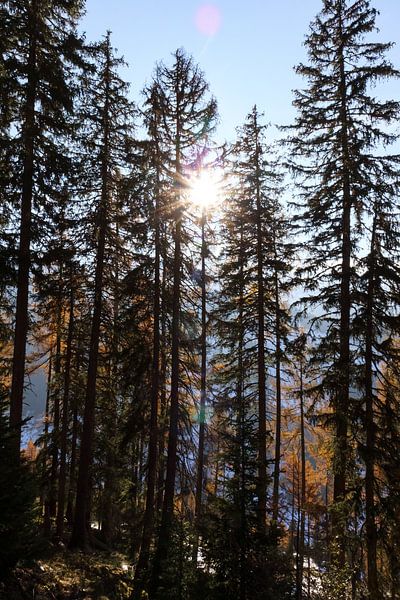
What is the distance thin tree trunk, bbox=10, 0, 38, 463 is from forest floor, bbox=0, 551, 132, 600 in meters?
4.15

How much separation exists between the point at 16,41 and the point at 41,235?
5.79 metres

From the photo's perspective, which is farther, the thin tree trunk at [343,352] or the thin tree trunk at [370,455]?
the thin tree trunk at [343,352]

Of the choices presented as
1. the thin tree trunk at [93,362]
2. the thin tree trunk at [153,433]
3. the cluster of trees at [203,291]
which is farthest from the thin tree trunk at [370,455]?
the thin tree trunk at [93,362]

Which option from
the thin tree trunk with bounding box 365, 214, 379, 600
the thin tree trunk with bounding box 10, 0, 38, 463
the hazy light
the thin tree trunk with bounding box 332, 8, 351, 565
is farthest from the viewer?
the hazy light

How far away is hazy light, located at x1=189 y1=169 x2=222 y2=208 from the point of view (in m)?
14.8

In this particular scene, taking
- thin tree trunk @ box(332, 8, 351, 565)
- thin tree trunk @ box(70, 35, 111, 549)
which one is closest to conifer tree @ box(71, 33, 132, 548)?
thin tree trunk @ box(70, 35, 111, 549)

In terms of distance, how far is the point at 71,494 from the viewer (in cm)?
2136

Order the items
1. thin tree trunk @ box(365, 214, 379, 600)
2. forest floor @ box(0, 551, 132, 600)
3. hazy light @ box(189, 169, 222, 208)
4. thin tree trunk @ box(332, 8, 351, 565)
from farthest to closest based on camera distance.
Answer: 1. hazy light @ box(189, 169, 222, 208)
2. thin tree trunk @ box(332, 8, 351, 565)
3. thin tree trunk @ box(365, 214, 379, 600)
4. forest floor @ box(0, 551, 132, 600)

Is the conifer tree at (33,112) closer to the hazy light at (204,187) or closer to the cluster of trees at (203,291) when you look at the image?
the cluster of trees at (203,291)

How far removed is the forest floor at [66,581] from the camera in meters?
7.32

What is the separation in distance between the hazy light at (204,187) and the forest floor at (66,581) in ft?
37.1

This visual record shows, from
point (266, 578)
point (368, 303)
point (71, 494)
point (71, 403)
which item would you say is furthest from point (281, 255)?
point (71, 494)

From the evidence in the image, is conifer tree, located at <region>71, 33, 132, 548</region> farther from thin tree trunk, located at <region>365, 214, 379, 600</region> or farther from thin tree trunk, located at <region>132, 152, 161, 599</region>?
thin tree trunk, located at <region>365, 214, 379, 600</region>

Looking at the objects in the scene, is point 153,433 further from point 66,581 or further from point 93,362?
point 66,581
